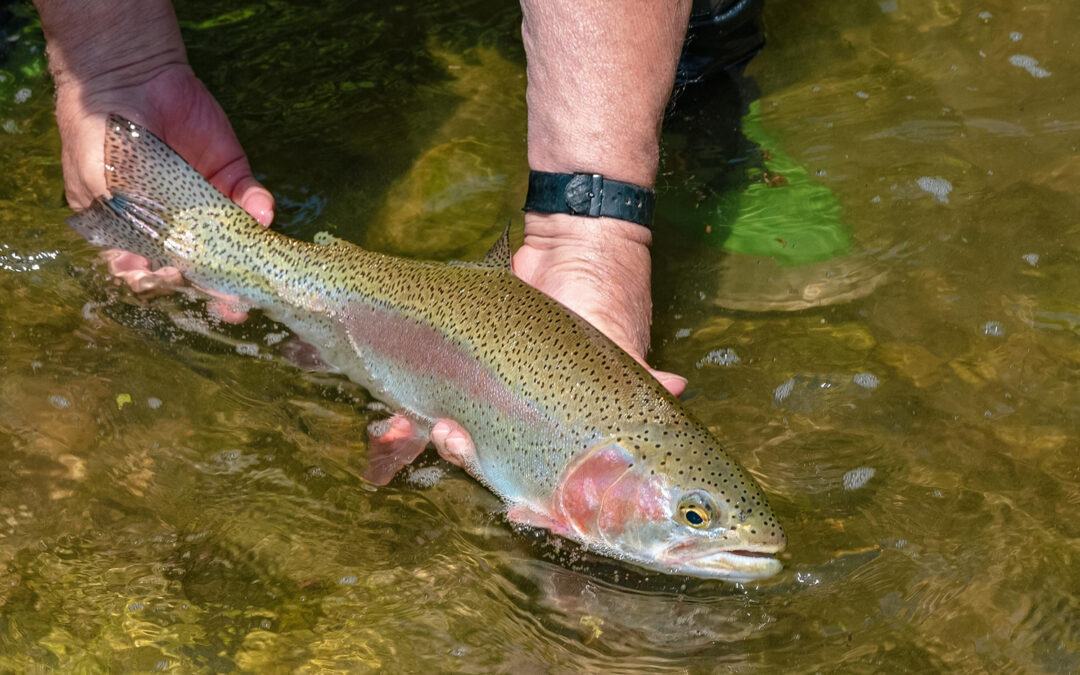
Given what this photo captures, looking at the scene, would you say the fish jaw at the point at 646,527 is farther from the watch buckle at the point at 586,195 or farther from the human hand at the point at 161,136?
the human hand at the point at 161,136

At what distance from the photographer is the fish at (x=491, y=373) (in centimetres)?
270

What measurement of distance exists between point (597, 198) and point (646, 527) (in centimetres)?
123

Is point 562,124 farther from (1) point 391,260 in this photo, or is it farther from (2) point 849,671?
(2) point 849,671

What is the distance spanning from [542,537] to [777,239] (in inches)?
71.2

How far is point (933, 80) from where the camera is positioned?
4.93 meters

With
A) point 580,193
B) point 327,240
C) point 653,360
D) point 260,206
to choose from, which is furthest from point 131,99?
point 653,360

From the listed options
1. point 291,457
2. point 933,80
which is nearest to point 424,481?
point 291,457

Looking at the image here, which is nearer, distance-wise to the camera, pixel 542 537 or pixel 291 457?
pixel 542 537

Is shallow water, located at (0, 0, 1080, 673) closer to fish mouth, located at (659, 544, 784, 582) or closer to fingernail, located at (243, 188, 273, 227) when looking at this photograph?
fish mouth, located at (659, 544, 784, 582)

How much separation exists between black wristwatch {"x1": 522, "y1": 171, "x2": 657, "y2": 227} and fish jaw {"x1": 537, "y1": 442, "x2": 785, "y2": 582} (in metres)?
0.97

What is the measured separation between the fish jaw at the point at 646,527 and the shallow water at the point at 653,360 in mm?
211

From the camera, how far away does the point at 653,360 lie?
12.2 feet

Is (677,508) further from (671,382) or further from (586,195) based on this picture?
(586,195)

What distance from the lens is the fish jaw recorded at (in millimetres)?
2654
